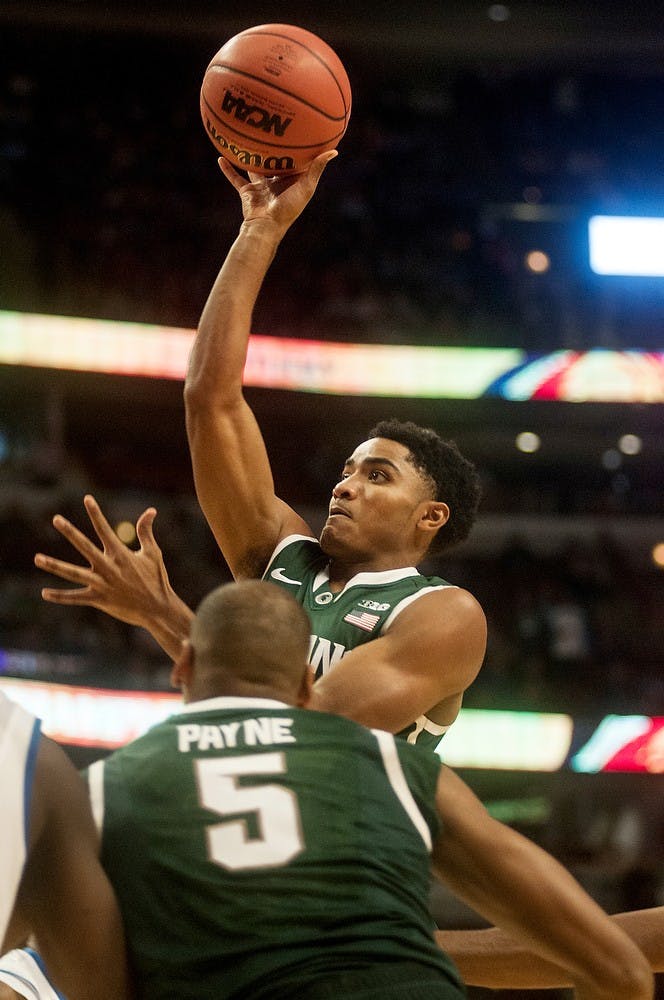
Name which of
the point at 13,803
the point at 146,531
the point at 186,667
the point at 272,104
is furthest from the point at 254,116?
the point at 13,803

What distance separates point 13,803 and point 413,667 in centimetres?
118

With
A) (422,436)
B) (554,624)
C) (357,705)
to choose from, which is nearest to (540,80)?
(554,624)

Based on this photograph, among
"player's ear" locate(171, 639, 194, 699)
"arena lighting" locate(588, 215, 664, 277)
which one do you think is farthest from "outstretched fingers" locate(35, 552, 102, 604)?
"arena lighting" locate(588, 215, 664, 277)

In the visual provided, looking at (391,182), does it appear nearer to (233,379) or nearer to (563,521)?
(563,521)

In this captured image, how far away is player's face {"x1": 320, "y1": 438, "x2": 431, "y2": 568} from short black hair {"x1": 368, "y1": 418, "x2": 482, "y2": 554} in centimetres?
6

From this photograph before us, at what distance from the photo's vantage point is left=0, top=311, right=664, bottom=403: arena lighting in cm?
1366

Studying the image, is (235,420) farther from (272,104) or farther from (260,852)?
(260,852)

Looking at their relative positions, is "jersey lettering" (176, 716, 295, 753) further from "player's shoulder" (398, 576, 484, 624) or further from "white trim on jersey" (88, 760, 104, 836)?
"player's shoulder" (398, 576, 484, 624)

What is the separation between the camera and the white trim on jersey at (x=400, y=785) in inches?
80.7

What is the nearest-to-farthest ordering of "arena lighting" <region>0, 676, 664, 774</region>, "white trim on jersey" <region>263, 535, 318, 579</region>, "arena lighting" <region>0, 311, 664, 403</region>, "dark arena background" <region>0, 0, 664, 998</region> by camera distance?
"white trim on jersey" <region>263, 535, 318, 579</region> → "arena lighting" <region>0, 676, 664, 774</region> → "dark arena background" <region>0, 0, 664, 998</region> → "arena lighting" <region>0, 311, 664, 403</region>

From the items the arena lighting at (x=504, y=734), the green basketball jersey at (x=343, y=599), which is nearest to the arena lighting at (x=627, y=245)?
the arena lighting at (x=504, y=734)

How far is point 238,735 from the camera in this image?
2006 mm

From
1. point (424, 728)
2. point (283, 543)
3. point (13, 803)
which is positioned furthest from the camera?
point (283, 543)

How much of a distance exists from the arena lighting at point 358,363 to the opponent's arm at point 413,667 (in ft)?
35.4
